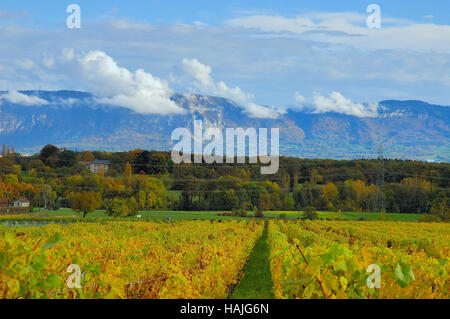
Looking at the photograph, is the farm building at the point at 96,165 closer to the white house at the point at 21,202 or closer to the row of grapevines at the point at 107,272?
the white house at the point at 21,202

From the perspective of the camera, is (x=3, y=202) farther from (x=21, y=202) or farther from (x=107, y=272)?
(x=107, y=272)

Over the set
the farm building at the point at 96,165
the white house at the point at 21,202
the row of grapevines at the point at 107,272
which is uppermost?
the row of grapevines at the point at 107,272

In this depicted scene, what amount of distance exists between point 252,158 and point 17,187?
191ft

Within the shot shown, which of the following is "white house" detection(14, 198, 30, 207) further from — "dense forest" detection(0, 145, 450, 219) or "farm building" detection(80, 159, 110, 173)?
"farm building" detection(80, 159, 110, 173)

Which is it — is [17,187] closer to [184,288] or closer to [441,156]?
[184,288]

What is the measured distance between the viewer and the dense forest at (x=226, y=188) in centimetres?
7575

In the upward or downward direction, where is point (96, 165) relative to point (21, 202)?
upward

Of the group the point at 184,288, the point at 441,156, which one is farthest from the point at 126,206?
the point at 441,156

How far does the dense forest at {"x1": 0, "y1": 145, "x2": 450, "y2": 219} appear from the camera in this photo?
2982 inches

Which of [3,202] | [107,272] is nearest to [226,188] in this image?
[3,202]

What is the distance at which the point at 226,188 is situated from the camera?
284 ft

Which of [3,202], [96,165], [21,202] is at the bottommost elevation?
[21,202]

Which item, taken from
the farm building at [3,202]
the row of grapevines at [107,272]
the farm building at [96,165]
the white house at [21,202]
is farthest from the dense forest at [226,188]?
the row of grapevines at [107,272]

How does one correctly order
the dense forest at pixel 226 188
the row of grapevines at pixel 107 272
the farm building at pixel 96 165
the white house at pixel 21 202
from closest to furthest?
the row of grapevines at pixel 107 272, the white house at pixel 21 202, the dense forest at pixel 226 188, the farm building at pixel 96 165
